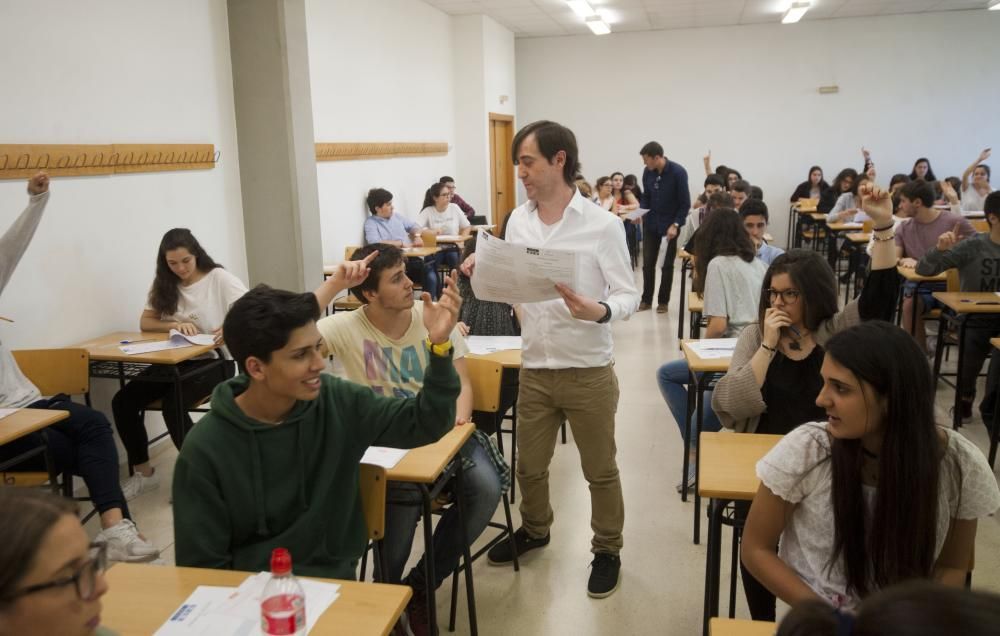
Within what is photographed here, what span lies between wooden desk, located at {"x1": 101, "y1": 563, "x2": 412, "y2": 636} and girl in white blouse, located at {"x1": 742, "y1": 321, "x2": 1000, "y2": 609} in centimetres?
84

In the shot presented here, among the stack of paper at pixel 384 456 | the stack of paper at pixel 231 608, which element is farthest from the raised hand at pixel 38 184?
the stack of paper at pixel 231 608

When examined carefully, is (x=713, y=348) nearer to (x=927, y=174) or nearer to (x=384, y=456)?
(x=384, y=456)

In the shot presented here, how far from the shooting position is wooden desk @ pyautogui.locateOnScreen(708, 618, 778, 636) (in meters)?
1.39

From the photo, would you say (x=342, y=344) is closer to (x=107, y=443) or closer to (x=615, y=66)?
(x=107, y=443)

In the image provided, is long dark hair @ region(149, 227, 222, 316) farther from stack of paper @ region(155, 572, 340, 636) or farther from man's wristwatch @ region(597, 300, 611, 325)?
stack of paper @ region(155, 572, 340, 636)

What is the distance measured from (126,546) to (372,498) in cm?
172

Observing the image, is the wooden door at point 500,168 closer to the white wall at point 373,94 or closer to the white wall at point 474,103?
the white wall at point 474,103

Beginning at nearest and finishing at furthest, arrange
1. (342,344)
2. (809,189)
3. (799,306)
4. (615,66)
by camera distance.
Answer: (799,306), (342,344), (809,189), (615,66)

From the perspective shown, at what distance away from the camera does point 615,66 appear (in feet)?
41.7

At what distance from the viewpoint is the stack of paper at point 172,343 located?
145 inches

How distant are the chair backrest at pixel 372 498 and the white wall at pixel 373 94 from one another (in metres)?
5.08

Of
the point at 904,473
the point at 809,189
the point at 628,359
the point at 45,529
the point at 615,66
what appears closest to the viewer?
the point at 45,529

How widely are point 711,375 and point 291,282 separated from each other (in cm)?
339

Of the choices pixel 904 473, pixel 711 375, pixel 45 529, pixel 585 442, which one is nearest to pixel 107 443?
pixel 585 442
